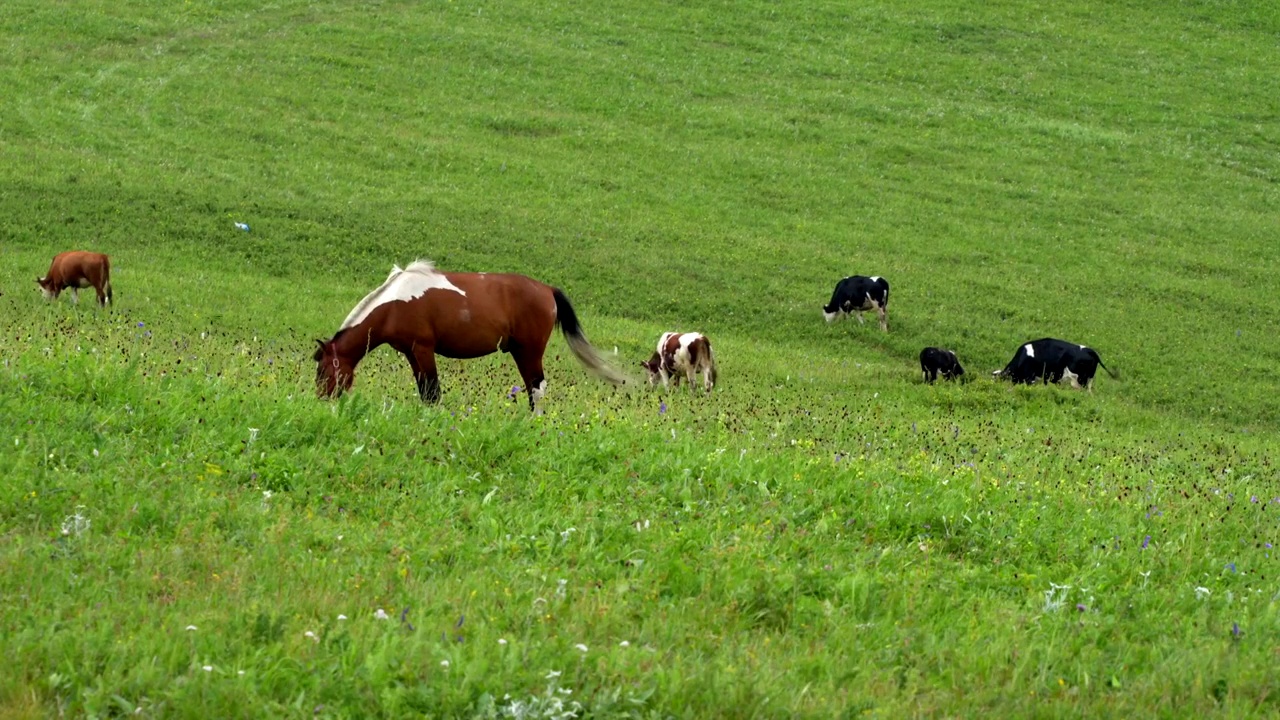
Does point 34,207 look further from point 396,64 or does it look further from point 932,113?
point 932,113

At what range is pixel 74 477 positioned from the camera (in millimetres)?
7496

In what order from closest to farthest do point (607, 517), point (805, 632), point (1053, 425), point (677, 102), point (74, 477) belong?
point (805, 632) < point (74, 477) < point (607, 517) < point (1053, 425) < point (677, 102)

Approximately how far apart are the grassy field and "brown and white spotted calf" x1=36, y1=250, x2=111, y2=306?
57 cm

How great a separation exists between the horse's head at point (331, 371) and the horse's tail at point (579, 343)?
103 inches

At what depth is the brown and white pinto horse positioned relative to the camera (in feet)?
44.0

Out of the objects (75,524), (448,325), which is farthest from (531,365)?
(75,524)

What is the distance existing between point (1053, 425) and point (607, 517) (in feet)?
39.6

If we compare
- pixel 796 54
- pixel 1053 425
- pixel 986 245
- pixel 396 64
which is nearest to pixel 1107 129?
pixel 796 54

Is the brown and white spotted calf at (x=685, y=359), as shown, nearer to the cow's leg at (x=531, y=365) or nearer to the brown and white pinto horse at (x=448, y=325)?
the brown and white pinto horse at (x=448, y=325)

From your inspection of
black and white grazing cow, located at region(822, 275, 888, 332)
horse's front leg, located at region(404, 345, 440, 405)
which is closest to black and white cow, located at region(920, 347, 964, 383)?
black and white grazing cow, located at region(822, 275, 888, 332)

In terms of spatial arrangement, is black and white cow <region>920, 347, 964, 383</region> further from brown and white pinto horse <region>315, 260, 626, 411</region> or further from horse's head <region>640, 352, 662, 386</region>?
brown and white pinto horse <region>315, 260, 626, 411</region>

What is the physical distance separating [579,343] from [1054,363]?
13.2 metres

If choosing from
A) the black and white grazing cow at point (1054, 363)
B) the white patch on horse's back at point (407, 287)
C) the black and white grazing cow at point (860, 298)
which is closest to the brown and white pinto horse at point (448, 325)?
the white patch on horse's back at point (407, 287)

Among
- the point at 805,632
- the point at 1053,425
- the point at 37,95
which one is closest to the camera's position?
the point at 805,632
